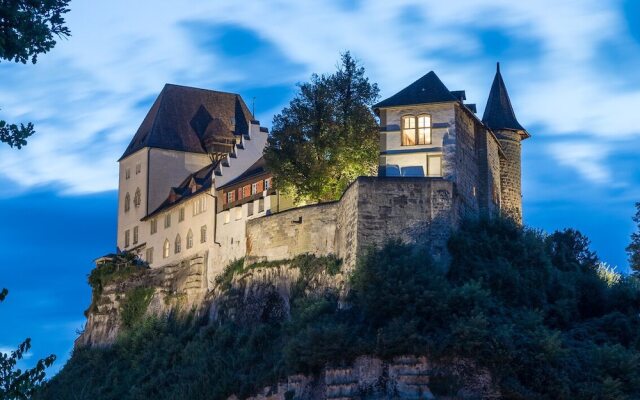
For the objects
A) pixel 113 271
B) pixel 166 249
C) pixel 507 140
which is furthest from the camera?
pixel 113 271

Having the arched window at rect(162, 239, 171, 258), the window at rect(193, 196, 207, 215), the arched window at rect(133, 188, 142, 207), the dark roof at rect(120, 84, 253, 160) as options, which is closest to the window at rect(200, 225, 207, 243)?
the window at rect(193, 196, 207, 215)

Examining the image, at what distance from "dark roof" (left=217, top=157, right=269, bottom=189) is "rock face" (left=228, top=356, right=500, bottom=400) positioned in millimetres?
17823

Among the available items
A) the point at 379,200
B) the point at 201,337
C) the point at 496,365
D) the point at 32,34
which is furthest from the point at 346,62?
the point at 32,34

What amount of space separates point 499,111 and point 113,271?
24759mm

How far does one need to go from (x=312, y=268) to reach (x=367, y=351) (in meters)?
9.00

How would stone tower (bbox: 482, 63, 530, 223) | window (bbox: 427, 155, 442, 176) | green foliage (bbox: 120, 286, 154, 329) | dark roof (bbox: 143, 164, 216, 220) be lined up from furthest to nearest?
dark roof (bbox: 143, 164, 216, 220) < green foliage (bbox: 120, 286, 154, 329) < stone tower (bbox: 482, 63, 530, 223) < window (bbox: 427, 155, 442, 176)

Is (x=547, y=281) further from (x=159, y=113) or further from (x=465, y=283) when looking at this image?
(x=159, y=113)

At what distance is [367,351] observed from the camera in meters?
49.2

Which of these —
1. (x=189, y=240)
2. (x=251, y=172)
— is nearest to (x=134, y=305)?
(x=189, y=240)

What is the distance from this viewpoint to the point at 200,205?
68.6 metres

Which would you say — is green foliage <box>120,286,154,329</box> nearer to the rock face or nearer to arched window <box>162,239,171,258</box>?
arched window <box>162,239,171,258</box>

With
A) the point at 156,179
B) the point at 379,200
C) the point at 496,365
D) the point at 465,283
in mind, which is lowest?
the point at 496,365

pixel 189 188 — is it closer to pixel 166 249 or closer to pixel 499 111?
pixel 166 249

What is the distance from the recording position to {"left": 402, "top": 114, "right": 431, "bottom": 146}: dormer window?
56.8 meters
